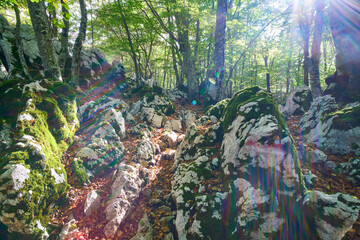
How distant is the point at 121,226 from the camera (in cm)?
456

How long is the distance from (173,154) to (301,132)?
6409mm

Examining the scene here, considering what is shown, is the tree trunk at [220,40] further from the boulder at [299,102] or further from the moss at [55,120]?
the moss at [55,120]

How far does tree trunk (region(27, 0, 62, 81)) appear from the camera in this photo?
643 centimetres

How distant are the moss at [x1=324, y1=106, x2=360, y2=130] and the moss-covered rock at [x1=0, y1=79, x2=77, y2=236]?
32.9 ft

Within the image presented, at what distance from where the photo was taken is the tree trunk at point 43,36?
6430 mm

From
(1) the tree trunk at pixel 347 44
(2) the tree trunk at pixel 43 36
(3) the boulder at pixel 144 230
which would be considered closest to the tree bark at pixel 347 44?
(1) the tree trunk at pixel 347 44

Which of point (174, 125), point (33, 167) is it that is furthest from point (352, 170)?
point (33, 167)

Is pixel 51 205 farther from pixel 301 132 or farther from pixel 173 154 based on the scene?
pixel 301 132

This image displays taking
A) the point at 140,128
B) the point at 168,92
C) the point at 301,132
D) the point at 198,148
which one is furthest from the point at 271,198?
the point at 168,92

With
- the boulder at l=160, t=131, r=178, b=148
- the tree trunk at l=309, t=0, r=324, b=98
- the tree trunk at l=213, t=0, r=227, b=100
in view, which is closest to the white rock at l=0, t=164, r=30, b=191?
the boulder at l=160, t=131, r=178, b=148

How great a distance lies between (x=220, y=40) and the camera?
40.9 feet

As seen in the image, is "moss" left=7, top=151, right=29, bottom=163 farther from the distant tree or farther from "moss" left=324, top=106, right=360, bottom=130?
the distant tree

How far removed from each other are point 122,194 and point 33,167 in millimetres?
2544

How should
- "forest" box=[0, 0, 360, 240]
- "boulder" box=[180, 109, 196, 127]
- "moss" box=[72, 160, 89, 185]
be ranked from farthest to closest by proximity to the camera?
1. "boulder" box=[180, 109, 196, 127]
2. "moss" box=[72, 160, 89, 185]
3. "forest" box=[0, 0, 360, 240]
